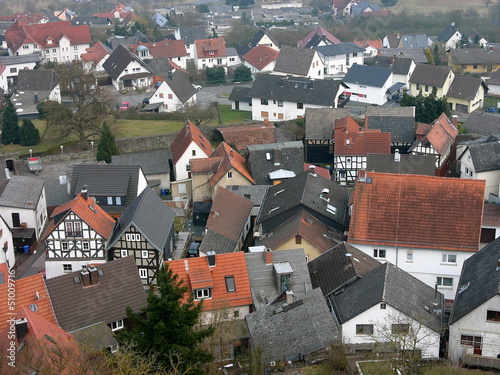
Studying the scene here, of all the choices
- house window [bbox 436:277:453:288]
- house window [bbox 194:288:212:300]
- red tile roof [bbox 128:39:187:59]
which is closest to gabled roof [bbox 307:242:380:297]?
house window [bbox 436:277:453:288]

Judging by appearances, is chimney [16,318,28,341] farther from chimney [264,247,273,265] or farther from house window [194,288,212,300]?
chimney [264,247,273,265]

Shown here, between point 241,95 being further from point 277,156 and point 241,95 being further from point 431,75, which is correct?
point 277,156

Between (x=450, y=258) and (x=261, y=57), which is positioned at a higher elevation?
(x=261, y=57)

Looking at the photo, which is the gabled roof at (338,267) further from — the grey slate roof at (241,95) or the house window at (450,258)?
the grey slate roof at (241,95)

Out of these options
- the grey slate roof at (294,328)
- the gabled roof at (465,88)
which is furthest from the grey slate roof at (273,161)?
the gabled roof at (465,88)

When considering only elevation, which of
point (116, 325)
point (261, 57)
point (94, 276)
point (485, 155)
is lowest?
point (116, 325)

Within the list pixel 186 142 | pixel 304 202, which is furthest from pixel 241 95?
pixel 304 202

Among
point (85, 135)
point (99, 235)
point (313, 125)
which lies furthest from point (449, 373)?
point (85, 135)
